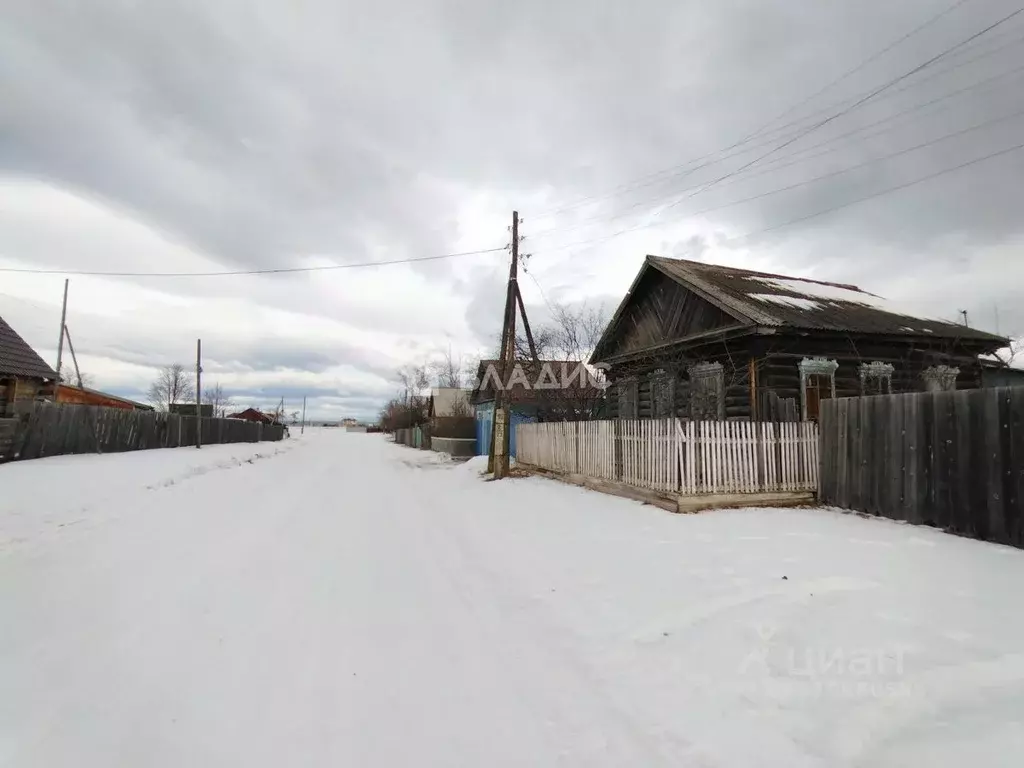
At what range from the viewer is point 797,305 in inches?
527

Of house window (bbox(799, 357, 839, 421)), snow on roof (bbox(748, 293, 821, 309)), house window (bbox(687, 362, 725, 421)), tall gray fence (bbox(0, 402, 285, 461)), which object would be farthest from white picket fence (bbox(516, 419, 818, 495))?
tall gray fence (bbox(0, 402, 285, 461))

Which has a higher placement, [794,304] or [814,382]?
[794,304]

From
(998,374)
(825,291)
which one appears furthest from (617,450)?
(998,374)

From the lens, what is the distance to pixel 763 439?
961 centimetres

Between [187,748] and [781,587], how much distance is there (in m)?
4.64

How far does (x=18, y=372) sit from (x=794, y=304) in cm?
2452

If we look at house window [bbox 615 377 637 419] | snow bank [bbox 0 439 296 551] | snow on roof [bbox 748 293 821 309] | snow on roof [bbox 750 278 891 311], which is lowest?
snow bank [bbox 0 439 296 551]

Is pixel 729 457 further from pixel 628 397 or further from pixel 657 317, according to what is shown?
pixel 628 397

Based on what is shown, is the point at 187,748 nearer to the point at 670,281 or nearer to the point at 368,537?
the point at 368,537

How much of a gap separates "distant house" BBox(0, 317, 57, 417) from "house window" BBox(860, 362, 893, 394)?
962 inches

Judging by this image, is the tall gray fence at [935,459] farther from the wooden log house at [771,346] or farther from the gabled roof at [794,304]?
the gabled roof at [794,304]

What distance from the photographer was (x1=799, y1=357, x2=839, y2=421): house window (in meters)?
12.5

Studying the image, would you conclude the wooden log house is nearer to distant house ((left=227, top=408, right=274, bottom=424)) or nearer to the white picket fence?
the white picket fence

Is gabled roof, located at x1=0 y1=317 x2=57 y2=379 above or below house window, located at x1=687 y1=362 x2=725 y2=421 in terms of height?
above
